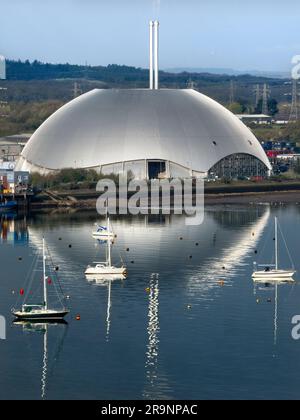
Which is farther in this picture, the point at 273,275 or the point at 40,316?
the point at 273,275

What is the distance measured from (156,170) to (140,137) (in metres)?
1.57

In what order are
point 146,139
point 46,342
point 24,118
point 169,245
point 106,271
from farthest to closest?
point 24,118
point 146,139
point 169,245
point 106,271
point 46,342

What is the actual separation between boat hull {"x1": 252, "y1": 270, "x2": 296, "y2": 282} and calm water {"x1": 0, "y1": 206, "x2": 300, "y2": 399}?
→ 0.51m

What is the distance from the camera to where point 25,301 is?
3086 cm

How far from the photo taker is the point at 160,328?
28.0m

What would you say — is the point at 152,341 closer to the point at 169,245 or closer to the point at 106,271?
the point at 106,271

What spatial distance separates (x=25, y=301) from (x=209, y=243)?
1104 centimetres

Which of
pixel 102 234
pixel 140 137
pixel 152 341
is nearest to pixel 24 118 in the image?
pixel 140 137

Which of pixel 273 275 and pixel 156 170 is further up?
pixel 156 170

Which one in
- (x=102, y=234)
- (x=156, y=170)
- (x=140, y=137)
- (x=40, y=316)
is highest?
(x=140, y=137)

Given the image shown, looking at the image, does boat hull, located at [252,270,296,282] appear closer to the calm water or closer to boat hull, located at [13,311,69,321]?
the calm water

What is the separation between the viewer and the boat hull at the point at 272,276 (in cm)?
3391

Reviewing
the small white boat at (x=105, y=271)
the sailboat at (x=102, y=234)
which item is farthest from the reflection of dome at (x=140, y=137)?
the small white boat at (x=105, y=271)
